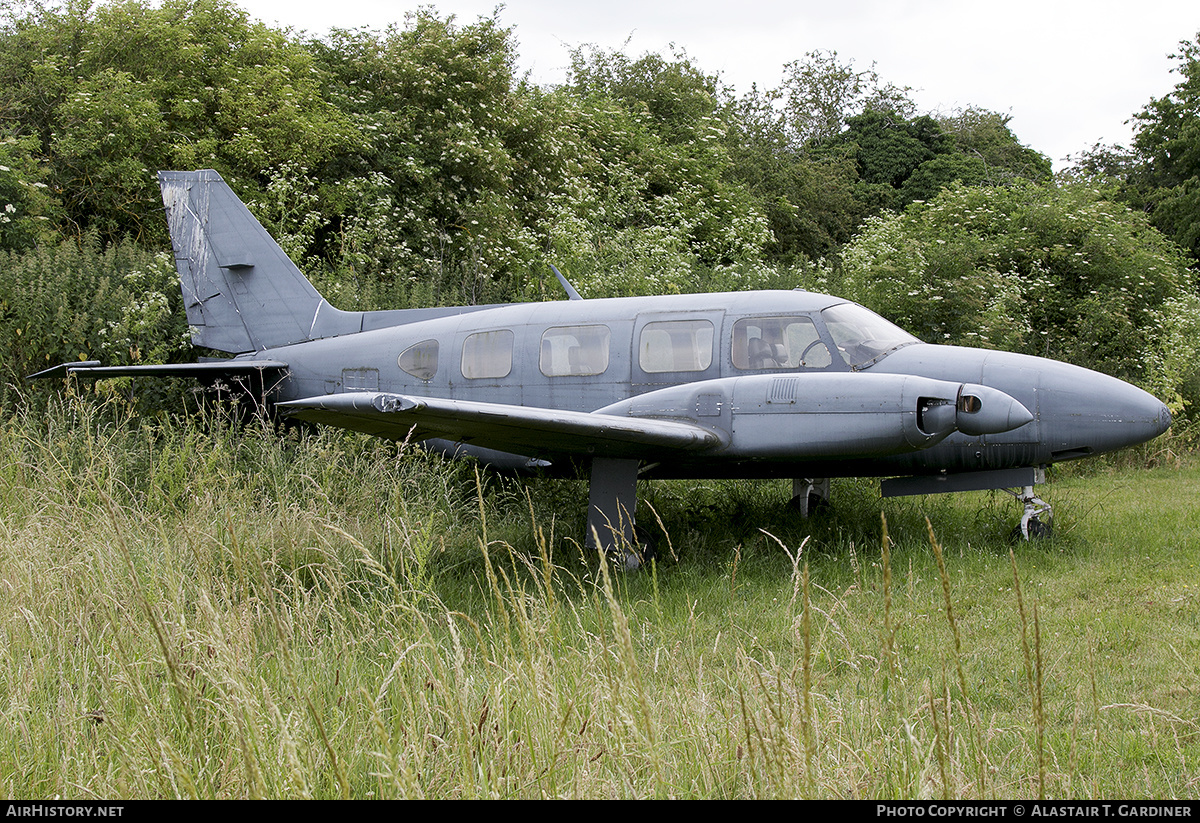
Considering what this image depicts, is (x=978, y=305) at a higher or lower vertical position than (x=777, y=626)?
higher

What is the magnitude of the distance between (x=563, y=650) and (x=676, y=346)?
3479mm

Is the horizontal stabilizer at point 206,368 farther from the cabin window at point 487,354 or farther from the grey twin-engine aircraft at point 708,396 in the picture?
the cabin window at point 487,354

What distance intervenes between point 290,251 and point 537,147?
7.51 m

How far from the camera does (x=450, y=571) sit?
20.5ft

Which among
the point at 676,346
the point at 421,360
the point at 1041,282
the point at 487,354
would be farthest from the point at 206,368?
the point at 1041,282

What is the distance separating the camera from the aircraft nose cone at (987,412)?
18.2 ft

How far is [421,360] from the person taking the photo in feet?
25.9

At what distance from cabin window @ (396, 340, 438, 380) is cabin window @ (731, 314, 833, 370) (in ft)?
9.63

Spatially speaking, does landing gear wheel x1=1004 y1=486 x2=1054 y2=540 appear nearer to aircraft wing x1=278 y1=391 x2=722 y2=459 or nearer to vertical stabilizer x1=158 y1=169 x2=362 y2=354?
aircraft wing x1=278 y1=391 x2=722 y2=459

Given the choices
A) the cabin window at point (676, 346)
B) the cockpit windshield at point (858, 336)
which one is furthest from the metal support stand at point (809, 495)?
the cabin window at point (676, 346)

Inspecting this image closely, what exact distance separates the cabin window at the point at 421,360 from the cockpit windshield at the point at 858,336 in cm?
365
